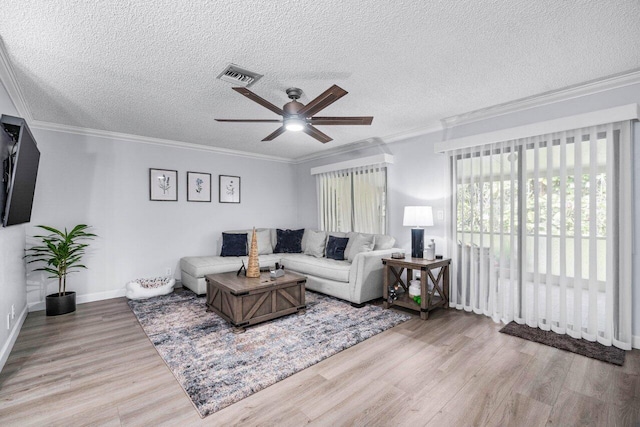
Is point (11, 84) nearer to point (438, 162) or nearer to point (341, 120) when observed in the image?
point (341, 120)

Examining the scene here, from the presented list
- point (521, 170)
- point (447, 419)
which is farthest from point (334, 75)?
point (447, 419)

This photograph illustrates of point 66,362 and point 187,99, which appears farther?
point 187,99

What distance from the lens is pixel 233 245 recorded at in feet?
16.6

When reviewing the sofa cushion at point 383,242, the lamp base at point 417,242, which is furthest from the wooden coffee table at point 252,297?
the lamp base at point 417,242

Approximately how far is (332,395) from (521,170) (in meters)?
2.98

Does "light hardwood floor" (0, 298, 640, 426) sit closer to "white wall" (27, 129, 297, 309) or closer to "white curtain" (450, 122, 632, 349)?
"white curtain" (450, 122, 632, 349)

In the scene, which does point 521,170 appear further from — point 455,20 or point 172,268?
point 172,268

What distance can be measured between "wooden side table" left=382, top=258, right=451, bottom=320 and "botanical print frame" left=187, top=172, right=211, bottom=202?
3274 mm

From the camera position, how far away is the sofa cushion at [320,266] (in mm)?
4016

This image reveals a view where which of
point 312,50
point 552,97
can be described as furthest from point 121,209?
point 552,97

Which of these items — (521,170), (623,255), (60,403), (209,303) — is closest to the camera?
(60,403)

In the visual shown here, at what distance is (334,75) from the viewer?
258 centimetres

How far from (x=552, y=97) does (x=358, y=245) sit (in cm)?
277

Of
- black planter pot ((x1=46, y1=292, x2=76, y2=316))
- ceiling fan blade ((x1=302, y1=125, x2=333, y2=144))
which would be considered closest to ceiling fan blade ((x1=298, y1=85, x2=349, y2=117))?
ceiling fan blade ((x1=302, y1=125, x2=333, y2=144))
